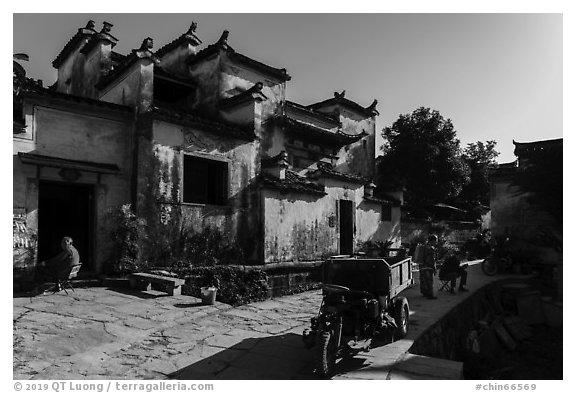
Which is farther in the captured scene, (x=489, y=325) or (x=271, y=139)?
(x=271, y=139)

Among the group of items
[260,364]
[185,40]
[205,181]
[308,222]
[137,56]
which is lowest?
[260,364]

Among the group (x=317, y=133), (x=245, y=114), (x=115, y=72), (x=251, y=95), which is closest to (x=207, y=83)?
(x=245, y=114)

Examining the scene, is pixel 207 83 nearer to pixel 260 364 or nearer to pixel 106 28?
pixel 106 28

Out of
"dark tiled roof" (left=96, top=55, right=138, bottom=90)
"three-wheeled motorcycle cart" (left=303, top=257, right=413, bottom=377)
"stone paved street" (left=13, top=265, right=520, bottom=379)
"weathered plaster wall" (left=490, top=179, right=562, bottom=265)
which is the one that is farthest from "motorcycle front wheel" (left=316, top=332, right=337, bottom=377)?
"dark tiled roof" (left=96, top=55, right=138, bottom=90)

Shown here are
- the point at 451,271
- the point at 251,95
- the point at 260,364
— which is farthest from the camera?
the point at 251,95

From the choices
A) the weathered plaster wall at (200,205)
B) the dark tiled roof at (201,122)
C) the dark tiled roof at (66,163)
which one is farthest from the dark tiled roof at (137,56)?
the dark tiled roof at (66,163)

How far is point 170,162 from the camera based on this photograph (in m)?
10.2

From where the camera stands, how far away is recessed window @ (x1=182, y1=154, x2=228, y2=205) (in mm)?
11125

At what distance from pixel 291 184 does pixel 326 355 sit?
28.5 ft

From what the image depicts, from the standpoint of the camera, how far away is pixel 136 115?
10.1m

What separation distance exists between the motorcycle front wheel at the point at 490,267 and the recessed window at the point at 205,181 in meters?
9.98

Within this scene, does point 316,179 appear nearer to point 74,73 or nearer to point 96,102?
point 96,102

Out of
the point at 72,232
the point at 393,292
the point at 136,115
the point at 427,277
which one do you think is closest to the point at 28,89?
the point at 136,115
